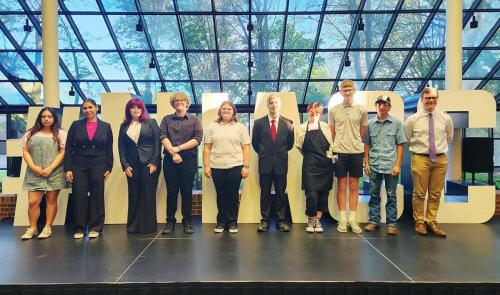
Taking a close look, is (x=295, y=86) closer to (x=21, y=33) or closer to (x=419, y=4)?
(x=419, y=4)

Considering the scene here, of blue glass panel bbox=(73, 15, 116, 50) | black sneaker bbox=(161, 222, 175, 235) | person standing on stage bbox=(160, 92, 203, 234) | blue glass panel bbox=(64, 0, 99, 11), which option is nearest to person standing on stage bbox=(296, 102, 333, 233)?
person standing on stage bbox=(160, 92, 203, 234)

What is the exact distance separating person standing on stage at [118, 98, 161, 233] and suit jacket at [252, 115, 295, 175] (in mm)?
1127

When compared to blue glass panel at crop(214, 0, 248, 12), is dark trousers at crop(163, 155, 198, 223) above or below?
below

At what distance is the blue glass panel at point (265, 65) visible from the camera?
875 centimetres

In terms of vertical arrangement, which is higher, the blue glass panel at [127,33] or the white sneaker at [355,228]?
the blue glass panel at [127,33]

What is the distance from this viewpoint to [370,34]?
8.29 metres

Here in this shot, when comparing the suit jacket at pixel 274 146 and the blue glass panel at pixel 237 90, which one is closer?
the suit jacket at pixel 274 146

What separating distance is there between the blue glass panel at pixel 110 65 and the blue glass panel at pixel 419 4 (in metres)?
6.74

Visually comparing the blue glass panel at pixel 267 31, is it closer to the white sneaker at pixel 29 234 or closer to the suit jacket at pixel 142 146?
the suit jacket at pixel 142 146

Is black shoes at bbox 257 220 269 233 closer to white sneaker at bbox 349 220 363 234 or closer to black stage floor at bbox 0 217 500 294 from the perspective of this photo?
black stage floor at bbox 0 217 500 294

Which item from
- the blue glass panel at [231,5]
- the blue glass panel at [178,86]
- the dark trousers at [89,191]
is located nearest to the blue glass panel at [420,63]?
the blue glass panel at [231,5]

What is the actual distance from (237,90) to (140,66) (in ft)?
8.33

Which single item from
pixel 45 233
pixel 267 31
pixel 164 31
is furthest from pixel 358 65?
pixel 45 233

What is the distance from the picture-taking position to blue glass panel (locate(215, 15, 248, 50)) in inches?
314
